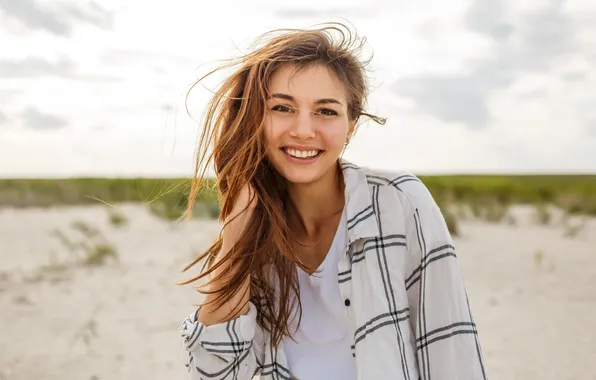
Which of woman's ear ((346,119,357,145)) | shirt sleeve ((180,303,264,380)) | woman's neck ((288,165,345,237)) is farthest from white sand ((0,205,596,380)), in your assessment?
woman's ear ((346,119,357,145))

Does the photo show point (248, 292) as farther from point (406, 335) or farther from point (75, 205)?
point (75, 205)

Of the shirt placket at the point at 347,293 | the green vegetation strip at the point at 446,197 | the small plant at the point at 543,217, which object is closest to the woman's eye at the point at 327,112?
the shirt placket at the point at 347,293

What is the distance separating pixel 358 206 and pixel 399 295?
36cm

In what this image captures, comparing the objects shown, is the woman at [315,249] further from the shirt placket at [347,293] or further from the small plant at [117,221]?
the small plant at [117,221]

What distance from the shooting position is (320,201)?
2852 mm

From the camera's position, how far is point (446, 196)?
20.1 meters

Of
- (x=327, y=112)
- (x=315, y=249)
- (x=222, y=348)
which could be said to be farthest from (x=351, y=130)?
(x=222, y=348)

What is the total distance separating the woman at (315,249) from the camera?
234 cm

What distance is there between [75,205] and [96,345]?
1681 cm

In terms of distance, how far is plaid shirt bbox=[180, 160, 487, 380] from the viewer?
231cm

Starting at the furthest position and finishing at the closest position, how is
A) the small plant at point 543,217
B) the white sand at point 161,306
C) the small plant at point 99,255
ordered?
the small plant at point 543,217 → the small plant at point 99,255 → the white sand at point 161,306

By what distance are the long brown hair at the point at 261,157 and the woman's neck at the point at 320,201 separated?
0.34 ft

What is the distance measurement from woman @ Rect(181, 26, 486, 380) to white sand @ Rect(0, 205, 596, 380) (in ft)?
8.99

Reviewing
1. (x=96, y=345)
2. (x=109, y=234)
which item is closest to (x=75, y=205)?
(x=109, y=234)
